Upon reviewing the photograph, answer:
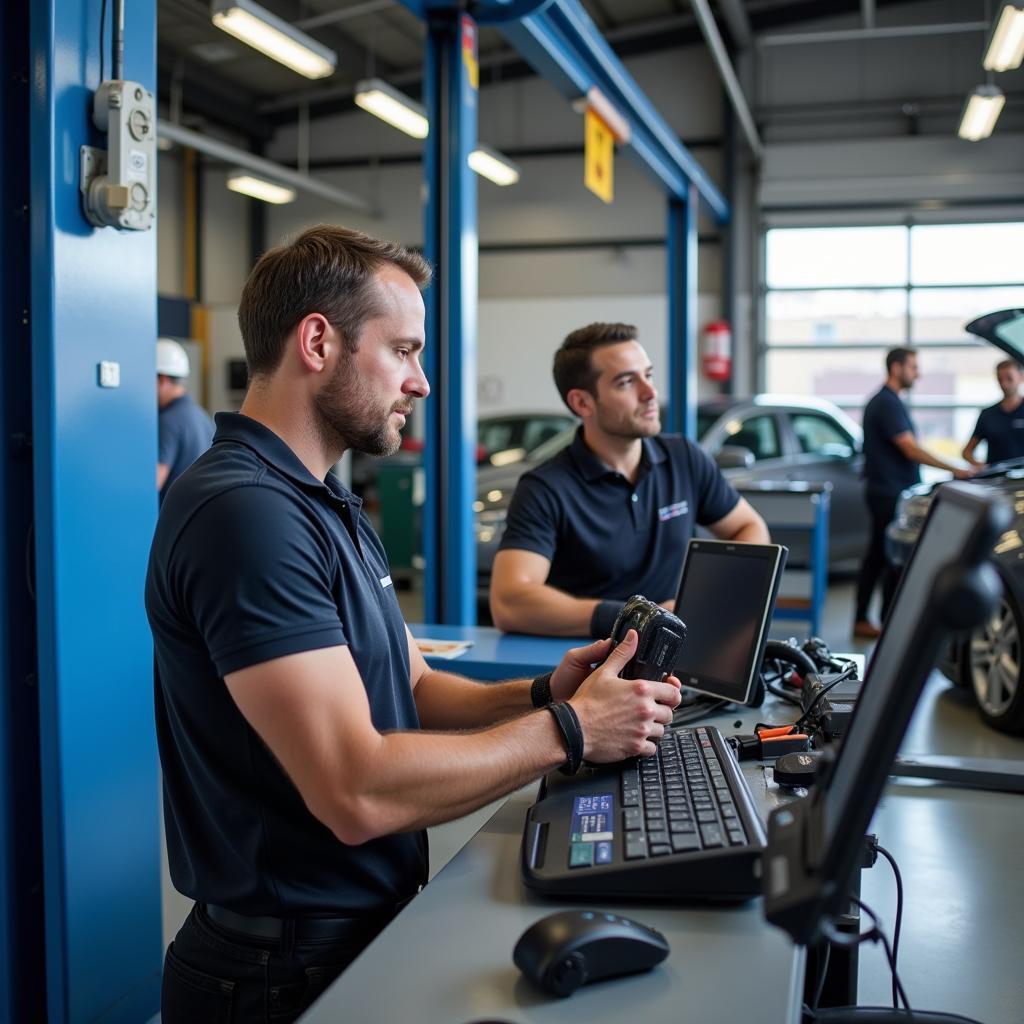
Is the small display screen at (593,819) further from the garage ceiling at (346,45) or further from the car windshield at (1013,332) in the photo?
the garage ceiling at (346,45)

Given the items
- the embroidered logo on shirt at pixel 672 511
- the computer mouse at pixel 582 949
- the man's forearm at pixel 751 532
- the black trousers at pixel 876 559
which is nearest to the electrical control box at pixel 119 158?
the embroidered logo on shirt at pixel 672 511

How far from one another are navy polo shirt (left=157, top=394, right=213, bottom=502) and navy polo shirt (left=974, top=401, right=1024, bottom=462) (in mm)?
4647

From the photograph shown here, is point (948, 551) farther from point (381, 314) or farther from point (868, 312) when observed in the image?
point (868, 312)

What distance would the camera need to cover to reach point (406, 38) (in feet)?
39.2

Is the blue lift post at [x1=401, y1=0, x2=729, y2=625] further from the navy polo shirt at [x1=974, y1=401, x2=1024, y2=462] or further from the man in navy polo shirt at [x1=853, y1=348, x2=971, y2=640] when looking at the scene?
the navy polo shirt at [x1=974, y1=401, x2=1024, y2=462]

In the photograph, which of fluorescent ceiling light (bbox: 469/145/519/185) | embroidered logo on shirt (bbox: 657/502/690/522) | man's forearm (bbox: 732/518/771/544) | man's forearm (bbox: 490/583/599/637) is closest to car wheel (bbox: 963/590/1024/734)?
man's forearm (bbox: 732/518/771/544)

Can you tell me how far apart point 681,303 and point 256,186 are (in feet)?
15.8

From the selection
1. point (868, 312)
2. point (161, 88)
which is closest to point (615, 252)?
point (868, 312)

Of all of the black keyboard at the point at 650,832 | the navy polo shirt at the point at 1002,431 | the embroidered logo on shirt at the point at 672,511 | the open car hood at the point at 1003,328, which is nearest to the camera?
the black keyboard at the point at 650,832

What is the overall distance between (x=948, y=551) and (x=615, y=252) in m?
12.9

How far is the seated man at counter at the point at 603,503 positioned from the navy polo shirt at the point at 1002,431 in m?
4.40

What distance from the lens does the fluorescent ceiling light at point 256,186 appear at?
440 inches

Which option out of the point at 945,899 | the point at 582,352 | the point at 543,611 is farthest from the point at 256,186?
the point at 945,899

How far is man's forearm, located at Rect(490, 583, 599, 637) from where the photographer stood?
2654 millimetres
